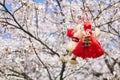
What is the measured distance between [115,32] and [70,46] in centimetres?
1013

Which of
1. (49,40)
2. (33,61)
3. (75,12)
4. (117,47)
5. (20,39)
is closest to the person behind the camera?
(75,12)

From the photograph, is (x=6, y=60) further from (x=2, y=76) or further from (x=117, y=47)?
(x=117, y=47)

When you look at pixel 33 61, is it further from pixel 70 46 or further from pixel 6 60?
pixel 70 46

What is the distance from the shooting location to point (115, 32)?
1390 cm

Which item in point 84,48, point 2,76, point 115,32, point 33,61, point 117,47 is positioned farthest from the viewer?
point 117,47

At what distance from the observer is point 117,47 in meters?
16.0

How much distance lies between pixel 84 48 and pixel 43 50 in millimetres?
6925

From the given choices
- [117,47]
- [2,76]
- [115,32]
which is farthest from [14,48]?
[117,47]

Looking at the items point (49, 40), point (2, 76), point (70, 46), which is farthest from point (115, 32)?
point (70, 46)

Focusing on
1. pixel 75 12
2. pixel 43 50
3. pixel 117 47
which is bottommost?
pixel 117 47

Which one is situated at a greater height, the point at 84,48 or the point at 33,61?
the point at 84,48

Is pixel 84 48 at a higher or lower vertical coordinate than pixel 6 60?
higher

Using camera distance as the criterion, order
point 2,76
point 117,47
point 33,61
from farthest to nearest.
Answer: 1. point 117,47
2. point 33,61
3. point 2,76

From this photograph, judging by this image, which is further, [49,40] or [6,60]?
[49,40]
